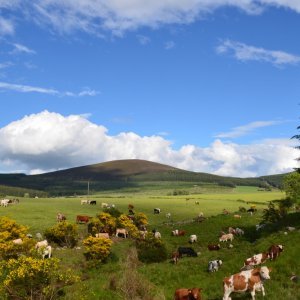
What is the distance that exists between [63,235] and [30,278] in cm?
2818

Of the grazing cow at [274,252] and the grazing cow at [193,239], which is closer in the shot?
the grazing cow at [274,252]

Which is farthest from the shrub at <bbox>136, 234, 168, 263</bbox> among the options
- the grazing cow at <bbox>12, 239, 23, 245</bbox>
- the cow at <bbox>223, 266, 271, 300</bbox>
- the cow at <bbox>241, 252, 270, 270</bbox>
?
the cow at <bbox>223, 266, 271, 300</bbox>

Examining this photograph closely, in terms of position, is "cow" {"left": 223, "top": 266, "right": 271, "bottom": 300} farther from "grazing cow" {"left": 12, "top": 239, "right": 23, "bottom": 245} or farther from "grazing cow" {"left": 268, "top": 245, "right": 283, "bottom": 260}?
"grazing cow" {"left": 12, "top": 239, "right": 23, "bottom": 245}

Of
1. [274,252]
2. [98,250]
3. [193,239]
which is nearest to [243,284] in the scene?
[274,252]

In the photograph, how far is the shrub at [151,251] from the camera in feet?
155

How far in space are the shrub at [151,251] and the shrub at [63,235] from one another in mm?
9205

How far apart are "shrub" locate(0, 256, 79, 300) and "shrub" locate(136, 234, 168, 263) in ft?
67.5

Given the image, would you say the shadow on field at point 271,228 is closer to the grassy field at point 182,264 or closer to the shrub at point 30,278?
the grassy field at point 182,264

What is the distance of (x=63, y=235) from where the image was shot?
5425 centimetres

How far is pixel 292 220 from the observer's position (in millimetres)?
50969

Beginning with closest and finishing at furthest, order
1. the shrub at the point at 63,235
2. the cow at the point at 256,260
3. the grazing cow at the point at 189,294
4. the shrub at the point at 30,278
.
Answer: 1. the grazing cow at the point at 189,294
2. the shrub at the point at 30,278
3. the cow at the point at 256,260
4. the shrub at the point at 63,235

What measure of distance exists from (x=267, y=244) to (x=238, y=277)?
1402cm

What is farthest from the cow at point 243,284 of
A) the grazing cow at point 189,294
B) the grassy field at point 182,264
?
the grazing cow at point 189,294

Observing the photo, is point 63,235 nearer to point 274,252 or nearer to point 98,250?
point 98,250
